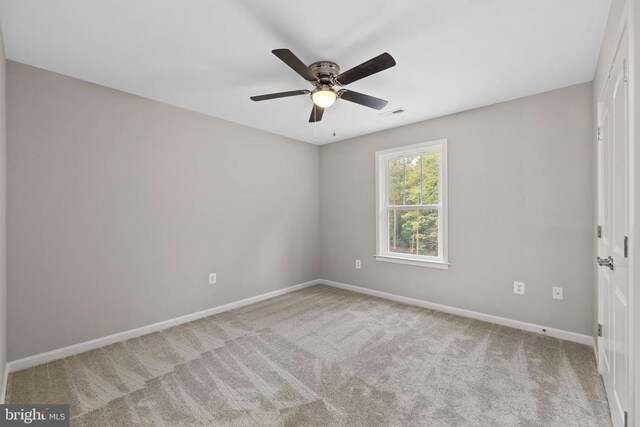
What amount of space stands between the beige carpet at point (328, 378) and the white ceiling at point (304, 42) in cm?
240

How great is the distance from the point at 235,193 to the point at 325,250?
1856mm

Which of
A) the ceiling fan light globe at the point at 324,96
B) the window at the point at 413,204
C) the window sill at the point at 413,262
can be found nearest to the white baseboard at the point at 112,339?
the window sill at the point at 413,262

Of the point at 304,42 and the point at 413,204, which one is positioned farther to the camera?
the point at 413,204

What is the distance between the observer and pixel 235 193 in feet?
12.6

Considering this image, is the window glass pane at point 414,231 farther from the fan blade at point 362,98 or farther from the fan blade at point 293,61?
the fan blade at point 293,61

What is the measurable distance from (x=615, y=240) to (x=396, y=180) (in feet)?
8.85

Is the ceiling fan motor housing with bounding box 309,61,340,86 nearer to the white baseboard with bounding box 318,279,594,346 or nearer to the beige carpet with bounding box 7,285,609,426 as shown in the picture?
the beige carpet with bounding box 7,285,609,426

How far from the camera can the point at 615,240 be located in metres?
1.65

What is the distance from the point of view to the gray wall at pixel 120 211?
93.2 inches

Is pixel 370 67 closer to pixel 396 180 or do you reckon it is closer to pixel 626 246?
pixel 626 246

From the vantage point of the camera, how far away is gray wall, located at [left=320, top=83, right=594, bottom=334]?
2752 millimetres

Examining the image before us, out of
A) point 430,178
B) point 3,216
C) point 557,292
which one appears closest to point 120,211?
point 3,216

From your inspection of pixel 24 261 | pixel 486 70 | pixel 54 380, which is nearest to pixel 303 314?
pixel 54 380

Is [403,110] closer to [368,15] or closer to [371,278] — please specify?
[368,15]
